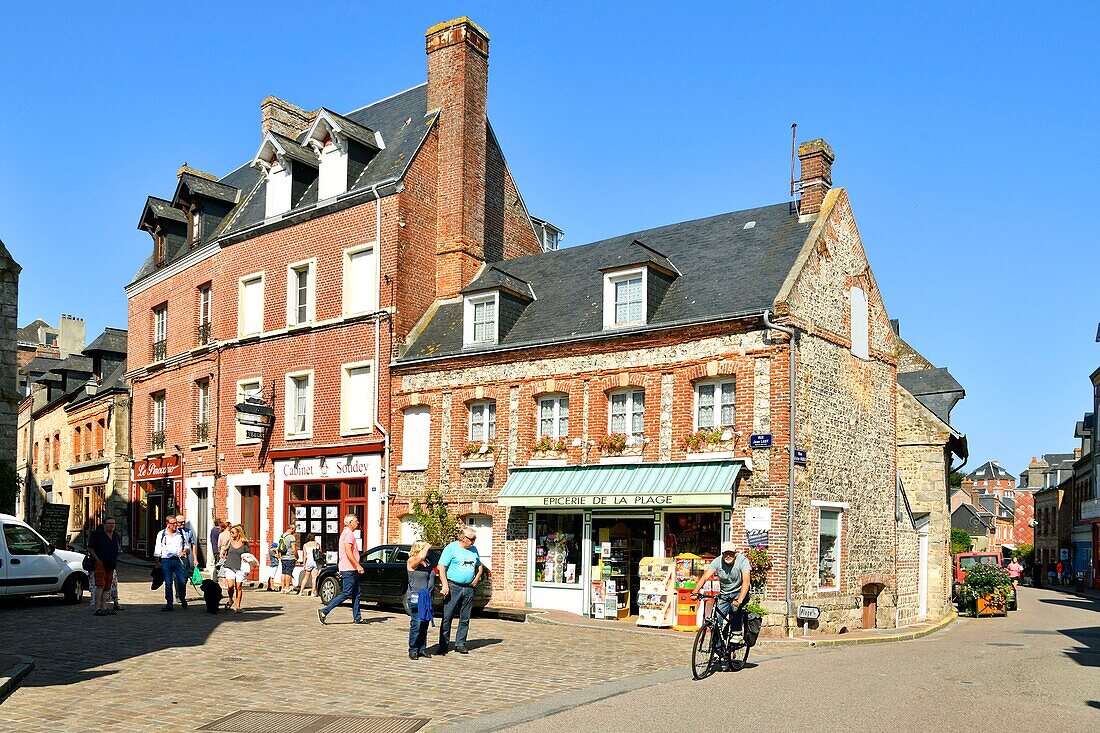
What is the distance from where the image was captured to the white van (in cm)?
1917

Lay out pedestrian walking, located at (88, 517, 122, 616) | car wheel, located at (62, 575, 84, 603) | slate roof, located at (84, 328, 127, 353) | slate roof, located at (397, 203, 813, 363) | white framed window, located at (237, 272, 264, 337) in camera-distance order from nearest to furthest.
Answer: pedestrian walking, located at (88, 517, 122, 616)
car wheel, located at (62, 575, 84, 603)
slate roof, located at (397, 203, 813, 363)
white framed window, located at (237, 272, 264, 337)
slate roof, located at (84, 328, 127, 353)

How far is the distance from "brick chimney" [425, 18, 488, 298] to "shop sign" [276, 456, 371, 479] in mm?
4670

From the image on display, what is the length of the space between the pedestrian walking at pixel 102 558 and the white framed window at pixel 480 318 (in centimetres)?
911

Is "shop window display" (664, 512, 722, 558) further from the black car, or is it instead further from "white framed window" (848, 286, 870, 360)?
"white framed window" (848, 286, 870, 360)

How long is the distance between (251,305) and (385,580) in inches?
466

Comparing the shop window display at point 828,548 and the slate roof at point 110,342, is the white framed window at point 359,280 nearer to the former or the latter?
the shop window display at point 828,548

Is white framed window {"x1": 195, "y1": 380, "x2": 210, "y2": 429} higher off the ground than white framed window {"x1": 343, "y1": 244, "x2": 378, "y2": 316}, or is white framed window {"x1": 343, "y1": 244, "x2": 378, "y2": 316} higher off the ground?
white framed window {"x1": 343, "y1": 244, "x2": 378, "y2": 316}

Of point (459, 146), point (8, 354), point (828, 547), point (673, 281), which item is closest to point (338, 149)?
point (459, 146)

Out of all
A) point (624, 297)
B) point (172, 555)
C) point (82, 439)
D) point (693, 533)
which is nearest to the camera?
point (172, 555)

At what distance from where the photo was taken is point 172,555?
1878cm

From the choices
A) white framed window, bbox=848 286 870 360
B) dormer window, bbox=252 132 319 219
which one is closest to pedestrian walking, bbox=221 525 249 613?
dormer window, bbox=252 132 319 219

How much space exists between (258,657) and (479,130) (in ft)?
56.8

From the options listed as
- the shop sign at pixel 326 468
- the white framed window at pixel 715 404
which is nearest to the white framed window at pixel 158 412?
the shop sign at pixel 326 468

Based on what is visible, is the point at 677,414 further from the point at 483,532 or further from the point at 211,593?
the point at 211,593
